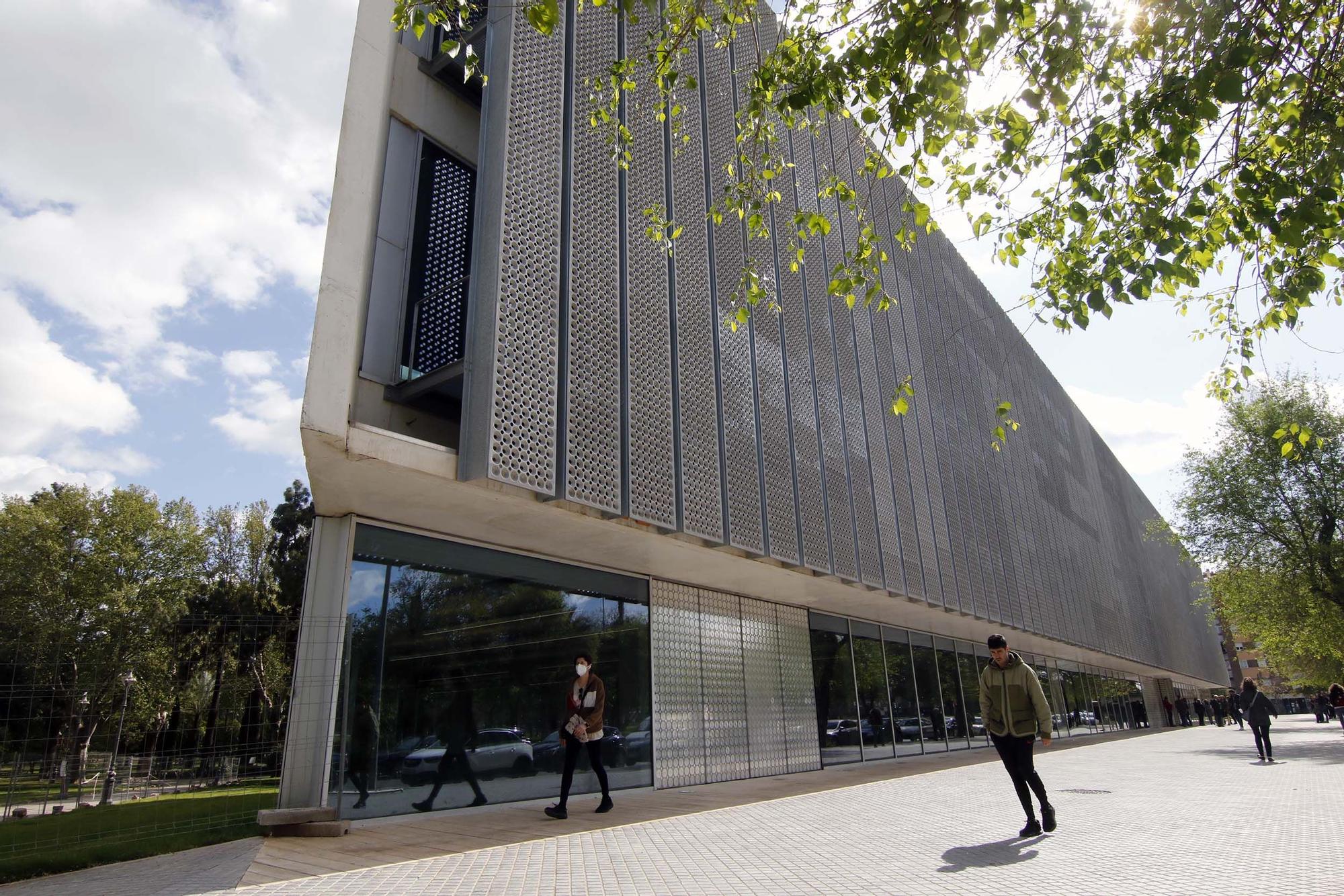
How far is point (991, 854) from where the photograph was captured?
5.78m

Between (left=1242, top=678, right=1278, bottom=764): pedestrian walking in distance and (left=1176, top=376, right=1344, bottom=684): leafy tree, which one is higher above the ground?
(left=1176, top=376, right=1344, bottom=684): leafy tree

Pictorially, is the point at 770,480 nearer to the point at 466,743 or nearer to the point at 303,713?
the point at 466,743

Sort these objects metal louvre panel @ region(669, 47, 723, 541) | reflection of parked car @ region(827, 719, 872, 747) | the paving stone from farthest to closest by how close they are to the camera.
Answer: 1. reflection of parked car @ region(827, 719, 872, 747)
2. metal louvre panel @ region(669, 47, 723, 541)
3. the paving stone

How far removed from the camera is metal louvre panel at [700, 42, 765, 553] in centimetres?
1145

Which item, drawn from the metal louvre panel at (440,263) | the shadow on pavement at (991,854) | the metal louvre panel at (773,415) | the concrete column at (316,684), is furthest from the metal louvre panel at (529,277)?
the shadow on pavement at (991,854)

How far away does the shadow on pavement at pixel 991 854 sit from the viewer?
17.7 feet

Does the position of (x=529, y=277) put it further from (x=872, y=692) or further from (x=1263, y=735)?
(x=1263, y=735)

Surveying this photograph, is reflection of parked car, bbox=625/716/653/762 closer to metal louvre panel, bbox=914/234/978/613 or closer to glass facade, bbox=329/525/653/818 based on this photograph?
glass facade, bbox=329/525/653/818

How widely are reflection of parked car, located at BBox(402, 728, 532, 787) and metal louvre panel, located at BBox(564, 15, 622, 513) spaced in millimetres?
3277

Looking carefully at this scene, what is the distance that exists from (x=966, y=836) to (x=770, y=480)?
21.3ft

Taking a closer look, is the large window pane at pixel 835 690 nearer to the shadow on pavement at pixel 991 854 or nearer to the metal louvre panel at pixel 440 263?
the shadow on pavement at pixel 991 854

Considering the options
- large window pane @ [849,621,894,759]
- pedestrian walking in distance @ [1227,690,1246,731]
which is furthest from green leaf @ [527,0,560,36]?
pedestrian walking in distance @ [1227,690,1246,731]

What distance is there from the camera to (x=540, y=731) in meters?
10.2

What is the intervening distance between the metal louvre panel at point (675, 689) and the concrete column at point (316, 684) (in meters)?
5.19
